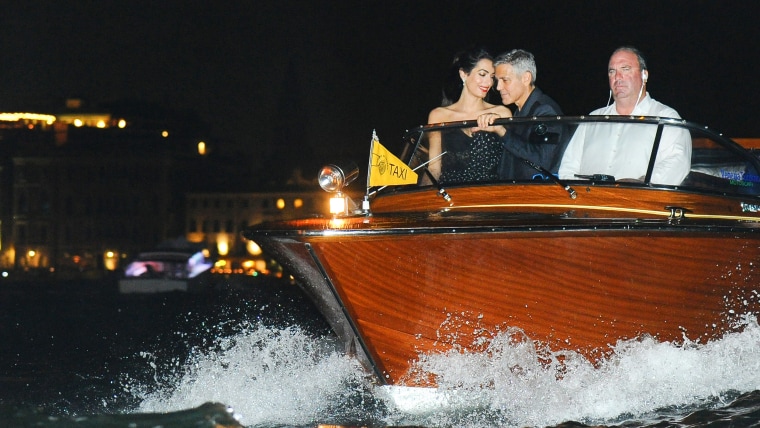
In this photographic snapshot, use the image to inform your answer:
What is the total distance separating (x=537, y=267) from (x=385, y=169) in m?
1.35

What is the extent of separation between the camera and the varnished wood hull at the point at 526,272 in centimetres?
538

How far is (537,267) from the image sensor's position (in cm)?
545

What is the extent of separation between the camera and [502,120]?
6.31 meters

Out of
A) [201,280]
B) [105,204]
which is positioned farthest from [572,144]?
[105,204]

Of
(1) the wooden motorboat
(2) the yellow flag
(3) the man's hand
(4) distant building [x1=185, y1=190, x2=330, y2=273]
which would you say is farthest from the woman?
(4) distant building [x1=185, y1=190, x2=330, y2=273]

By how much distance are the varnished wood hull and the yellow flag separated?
46 centimetres

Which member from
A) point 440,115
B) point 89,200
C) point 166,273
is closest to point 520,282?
point 440,115

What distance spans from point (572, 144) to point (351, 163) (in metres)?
1.38

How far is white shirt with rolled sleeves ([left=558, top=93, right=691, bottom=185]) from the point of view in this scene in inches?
244

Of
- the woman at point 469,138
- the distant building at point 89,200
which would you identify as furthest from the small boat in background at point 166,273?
the woman at point 469,138

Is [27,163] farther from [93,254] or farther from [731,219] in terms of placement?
[731,219]

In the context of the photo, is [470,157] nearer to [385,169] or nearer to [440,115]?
[385,169]

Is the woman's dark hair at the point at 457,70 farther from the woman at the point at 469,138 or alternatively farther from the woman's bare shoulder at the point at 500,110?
the woman's bare shoulder at the point at 500,110

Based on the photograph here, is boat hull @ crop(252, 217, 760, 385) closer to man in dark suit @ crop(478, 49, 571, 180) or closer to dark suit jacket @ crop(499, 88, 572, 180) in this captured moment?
man in dark suit @ crop(478, 49, 571, 180)
